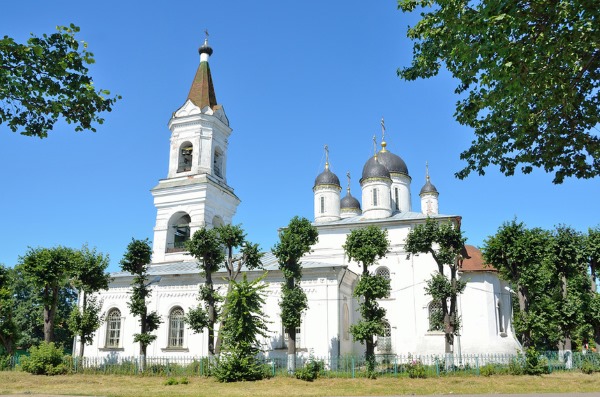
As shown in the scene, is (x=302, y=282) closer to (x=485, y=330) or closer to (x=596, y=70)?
(x=485, y=330)

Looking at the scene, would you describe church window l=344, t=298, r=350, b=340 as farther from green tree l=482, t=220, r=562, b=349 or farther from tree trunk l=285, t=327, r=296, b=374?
green tree l=482, t=220, r=562, b=349

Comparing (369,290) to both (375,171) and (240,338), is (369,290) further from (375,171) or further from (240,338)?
(375,171)

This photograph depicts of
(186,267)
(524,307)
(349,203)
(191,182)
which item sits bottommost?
(524,307)

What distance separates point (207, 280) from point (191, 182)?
28.4 ft

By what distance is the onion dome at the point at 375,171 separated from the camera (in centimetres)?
3475

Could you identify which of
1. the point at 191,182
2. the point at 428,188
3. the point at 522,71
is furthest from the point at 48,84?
the point at 428,188

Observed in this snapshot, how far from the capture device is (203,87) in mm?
33406

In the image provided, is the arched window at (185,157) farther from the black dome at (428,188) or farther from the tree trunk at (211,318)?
the black dome at (428,188)

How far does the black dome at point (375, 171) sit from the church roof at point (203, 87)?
37.4ft

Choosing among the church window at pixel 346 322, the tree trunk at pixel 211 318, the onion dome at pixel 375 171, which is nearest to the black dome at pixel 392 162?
the onion dome at pixel 375 171

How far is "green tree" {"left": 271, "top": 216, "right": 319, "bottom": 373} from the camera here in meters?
22.1

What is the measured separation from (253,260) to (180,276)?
6.28 meters

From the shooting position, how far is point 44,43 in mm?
6715

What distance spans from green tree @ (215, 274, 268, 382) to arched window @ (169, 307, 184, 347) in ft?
23.8
